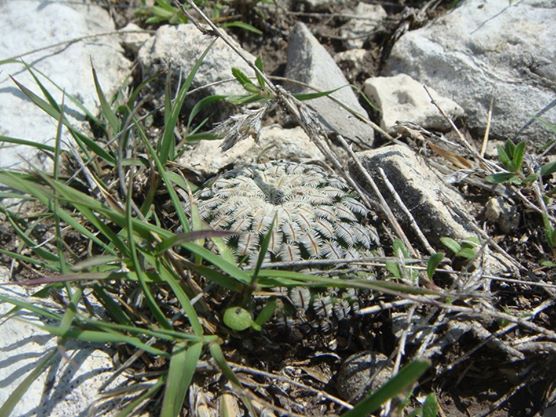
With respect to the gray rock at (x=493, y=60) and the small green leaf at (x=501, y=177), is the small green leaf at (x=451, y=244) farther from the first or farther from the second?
the gray rock at (x=493, y=60)

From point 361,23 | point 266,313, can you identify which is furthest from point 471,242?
point 361,23

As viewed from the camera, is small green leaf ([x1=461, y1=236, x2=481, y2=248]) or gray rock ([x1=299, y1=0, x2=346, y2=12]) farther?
gray rock ([x1=299, y1=0, x2=346, y2=12])

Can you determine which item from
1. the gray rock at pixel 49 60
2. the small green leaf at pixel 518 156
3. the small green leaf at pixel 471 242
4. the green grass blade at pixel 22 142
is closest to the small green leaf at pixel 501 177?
the small green leaf at pixel 518 156

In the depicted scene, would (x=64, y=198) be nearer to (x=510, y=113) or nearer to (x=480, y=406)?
(x=480, y=406)

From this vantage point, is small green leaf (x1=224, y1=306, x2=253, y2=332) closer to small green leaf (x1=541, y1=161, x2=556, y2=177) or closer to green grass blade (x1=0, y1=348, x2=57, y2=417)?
green grass blade (x1=0, y1=348, x2=57, y2=417)

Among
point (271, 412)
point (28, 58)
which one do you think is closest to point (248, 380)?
point (271, 412)

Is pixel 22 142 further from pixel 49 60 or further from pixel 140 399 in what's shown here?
pixel 140 399

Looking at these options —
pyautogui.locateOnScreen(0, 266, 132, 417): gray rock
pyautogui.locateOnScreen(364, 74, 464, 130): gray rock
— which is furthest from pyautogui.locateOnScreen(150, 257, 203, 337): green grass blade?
pyautogui.locateOnScreen(364, 74, 464, 130): gray rock
